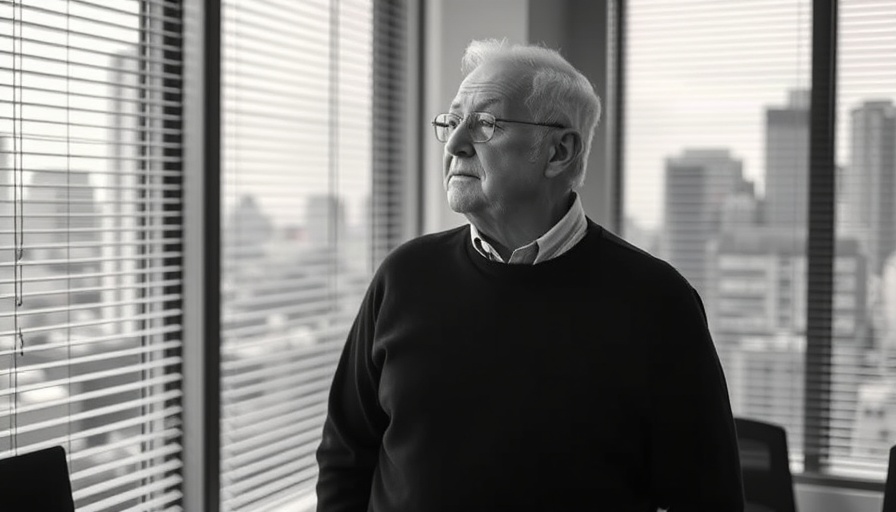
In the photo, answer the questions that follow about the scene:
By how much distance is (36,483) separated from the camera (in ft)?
6.15

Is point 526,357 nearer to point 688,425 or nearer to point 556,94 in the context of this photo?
point 688,425

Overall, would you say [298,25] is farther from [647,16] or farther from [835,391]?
[835,391]

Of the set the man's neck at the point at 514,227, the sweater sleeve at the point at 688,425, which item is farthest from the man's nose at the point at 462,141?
the sweater sleeve at the point at 688,425

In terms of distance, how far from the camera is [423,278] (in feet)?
6.02

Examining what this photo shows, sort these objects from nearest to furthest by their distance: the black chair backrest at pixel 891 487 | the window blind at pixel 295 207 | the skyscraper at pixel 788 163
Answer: the black chair backrest at pixel 891 487, the window blind at pixel 295 207, the skyscraper at pixel 788 163

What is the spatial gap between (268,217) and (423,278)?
4.01 feet

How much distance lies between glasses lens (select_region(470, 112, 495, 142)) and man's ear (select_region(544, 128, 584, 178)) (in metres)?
0.12

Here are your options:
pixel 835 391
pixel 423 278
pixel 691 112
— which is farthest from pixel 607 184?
pixel 423 278

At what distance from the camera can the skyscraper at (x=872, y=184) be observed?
3.34m

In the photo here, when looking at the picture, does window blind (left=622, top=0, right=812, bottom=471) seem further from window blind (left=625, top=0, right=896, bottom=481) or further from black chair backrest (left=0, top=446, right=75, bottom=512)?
black chair backrest (left=0, top=446, right=75, bottom=512)

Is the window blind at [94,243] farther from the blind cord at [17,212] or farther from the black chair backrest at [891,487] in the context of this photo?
the black chair backrest at [891,487]

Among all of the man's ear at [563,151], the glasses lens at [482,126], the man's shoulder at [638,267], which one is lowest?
the man's shoulder at [638,267]

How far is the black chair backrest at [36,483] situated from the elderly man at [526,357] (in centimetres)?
52

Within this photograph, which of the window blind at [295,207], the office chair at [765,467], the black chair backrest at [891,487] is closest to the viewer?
the black chair backrest at [891,487]
